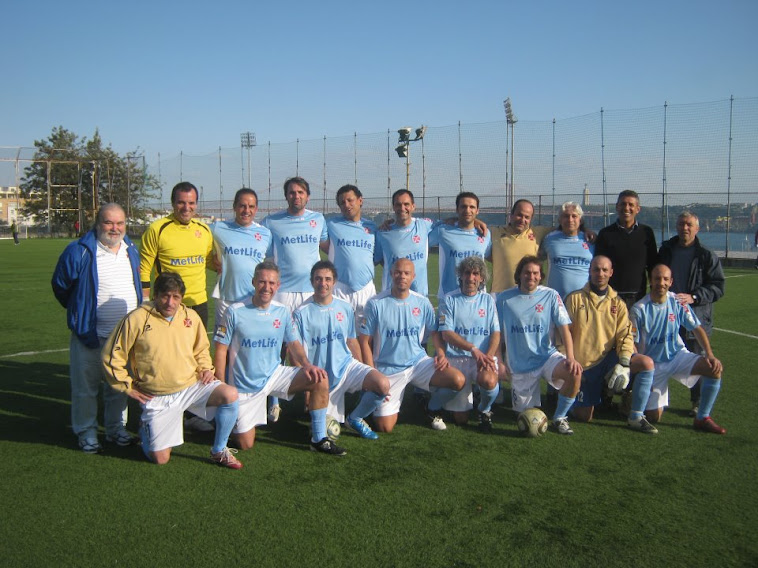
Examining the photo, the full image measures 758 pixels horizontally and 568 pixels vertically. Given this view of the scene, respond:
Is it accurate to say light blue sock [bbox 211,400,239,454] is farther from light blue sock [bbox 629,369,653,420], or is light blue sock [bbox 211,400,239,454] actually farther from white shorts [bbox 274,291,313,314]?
light blue sock [bbox 629,369,653,420]

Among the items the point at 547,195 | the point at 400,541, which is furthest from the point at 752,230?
the point at 400,541

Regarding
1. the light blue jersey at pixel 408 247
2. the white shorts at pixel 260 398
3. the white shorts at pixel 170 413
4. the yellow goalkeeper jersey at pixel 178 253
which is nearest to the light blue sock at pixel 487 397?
the light blue jersey at pixel 408 247

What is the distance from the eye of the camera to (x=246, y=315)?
4.53m

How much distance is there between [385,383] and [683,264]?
9.48 ft

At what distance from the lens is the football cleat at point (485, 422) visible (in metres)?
4.78

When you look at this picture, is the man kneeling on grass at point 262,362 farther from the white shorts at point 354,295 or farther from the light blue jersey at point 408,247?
the light blue jersey at point 408,247

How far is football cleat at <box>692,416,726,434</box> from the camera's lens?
4676 millimetres

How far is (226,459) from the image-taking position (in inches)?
157

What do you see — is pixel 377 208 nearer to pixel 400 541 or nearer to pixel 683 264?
pixel 683 264

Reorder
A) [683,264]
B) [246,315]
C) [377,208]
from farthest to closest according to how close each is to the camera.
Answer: [377,208]
[683,264]
[246,315]

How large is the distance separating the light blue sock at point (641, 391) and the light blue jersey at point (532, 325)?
68cm

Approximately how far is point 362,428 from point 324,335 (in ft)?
2.52

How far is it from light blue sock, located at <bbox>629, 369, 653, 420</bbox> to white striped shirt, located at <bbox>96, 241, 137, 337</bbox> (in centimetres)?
392

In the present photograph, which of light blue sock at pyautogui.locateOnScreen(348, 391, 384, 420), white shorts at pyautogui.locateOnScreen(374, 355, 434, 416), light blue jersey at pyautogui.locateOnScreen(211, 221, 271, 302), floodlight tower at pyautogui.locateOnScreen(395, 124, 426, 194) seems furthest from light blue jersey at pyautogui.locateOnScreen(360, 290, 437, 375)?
floodlight tower at pyautogui.locateOnScreen(395, 124, 426, 194)
